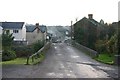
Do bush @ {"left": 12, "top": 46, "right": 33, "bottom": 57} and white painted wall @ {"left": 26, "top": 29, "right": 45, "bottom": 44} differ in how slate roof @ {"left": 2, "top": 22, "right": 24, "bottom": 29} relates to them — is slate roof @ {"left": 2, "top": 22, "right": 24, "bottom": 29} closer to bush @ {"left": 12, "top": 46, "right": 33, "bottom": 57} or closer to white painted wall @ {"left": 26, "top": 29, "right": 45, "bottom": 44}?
white painted wall @ {"left": 26, "top": 29, "right": 45, "bottom": 44}

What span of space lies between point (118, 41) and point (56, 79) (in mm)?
17150

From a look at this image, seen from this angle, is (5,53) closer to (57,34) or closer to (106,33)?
(106,33)

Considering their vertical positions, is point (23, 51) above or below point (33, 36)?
below

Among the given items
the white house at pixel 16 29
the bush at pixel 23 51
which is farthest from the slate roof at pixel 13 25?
the bush at pixel 23 51

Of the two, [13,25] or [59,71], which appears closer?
[59,71]

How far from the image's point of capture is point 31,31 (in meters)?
102

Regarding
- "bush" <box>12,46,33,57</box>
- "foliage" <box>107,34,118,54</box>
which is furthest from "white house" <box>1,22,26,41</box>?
"foliage" <box>107,34,118,54</box>

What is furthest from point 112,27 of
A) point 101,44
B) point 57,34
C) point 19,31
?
point 57,34

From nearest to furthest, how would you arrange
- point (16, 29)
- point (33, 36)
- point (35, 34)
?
point (16, 29), point (33, 36), point (35, 34)

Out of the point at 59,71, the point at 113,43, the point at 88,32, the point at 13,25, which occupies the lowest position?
the point at 59,71

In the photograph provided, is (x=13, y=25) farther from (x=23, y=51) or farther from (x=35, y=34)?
(x=23, y=51)

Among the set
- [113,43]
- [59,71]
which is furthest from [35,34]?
[59,71]

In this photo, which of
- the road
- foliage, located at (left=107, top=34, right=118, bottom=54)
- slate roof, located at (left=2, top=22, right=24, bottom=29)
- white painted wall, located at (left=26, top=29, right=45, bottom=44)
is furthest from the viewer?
white painted wall, located at (left=26, top=29, right=45, bottom=44)

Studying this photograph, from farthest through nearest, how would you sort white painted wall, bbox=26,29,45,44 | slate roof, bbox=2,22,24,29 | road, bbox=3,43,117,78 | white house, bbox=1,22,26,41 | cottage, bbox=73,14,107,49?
white painted wall, bbox=26,29,45,44
slate roof, bbox=2,22,24,29
white house, bbox=1,22,26,41
cottage, bbox=73,14,107,49
road, bbox=3,43,117,78
